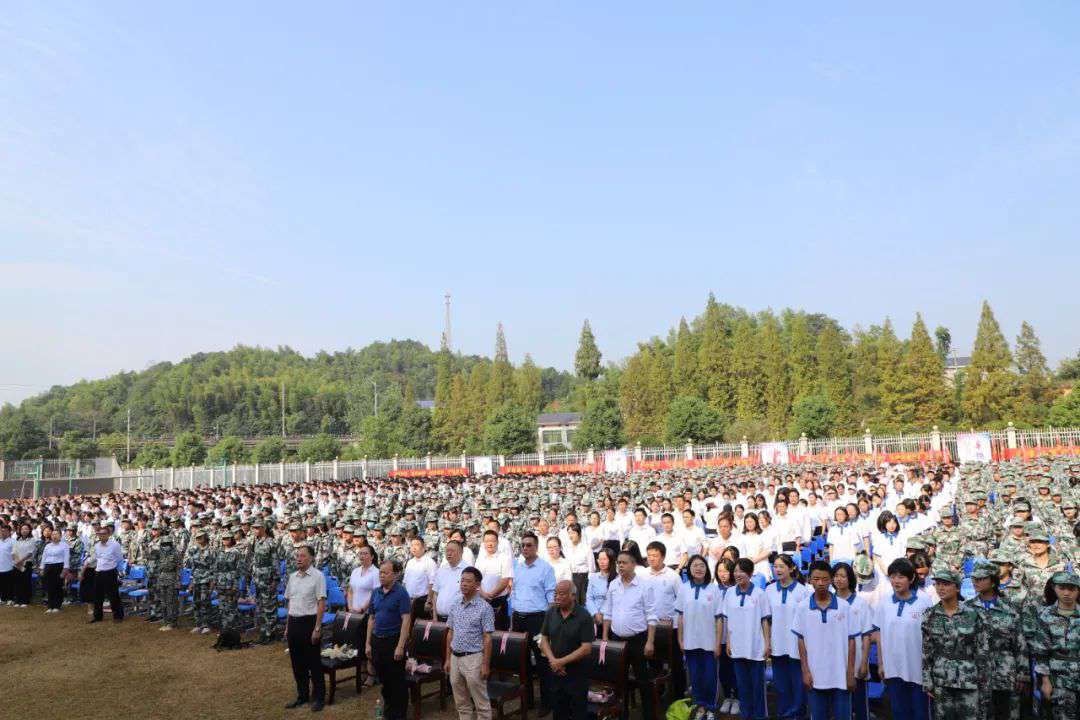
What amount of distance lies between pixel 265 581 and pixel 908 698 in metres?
8.72

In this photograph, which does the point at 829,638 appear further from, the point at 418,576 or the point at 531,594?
the point at 418,576

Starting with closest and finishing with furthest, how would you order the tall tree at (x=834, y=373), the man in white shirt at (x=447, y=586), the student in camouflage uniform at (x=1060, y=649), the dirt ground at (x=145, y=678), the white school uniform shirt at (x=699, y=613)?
the student in camouflage uniform at (x=1060, y=649), the white school uniform shirt at (x=699, y=613), the man in white shirt at (x=447, y=586), the dirt ground at (x=145, y=678), the tall tree at (x=834, y=373)

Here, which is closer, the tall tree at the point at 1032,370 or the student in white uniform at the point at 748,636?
the student in white uniform at the point at 748,636

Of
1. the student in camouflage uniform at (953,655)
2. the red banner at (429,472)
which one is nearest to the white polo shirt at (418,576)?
the student in camouflage uniform at (953,655)

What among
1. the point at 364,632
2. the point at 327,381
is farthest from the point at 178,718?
the point at 327,381

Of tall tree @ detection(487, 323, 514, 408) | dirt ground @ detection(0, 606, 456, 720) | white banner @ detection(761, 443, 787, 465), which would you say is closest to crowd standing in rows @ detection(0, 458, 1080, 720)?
dirt ground @ detection(0, 606, 456, 720)

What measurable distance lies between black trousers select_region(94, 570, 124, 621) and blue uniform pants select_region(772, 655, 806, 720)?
11695 mm

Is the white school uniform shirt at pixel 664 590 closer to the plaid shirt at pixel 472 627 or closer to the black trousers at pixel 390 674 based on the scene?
the plaid shirt at pixel 472 627

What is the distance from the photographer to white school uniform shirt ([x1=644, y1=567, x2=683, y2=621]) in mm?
7402

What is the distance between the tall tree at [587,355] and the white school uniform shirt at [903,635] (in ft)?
279

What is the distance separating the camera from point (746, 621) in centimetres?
684

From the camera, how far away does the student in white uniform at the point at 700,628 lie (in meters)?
7.08

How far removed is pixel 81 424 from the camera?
106m

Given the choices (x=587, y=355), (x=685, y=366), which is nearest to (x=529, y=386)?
(x=587, y=355)
